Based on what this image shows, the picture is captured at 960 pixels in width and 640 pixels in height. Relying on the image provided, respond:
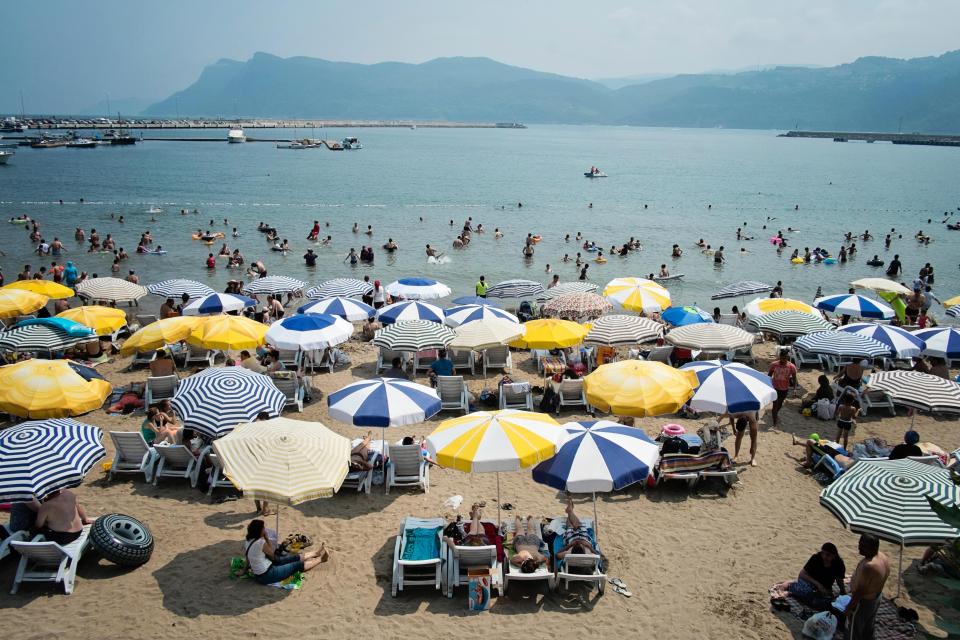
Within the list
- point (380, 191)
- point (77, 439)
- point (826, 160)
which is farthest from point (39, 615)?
point (826, 160)

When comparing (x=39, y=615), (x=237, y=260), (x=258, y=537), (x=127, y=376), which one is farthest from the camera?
(x=237, y=260)

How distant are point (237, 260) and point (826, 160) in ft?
406

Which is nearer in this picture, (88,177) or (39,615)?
(39,615)

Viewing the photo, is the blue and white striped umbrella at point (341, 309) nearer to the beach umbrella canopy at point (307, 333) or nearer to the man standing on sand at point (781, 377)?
the beach umbrella canopy at point (307, 333)

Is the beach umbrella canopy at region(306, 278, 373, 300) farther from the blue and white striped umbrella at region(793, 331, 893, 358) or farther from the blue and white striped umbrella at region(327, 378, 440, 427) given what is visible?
the blue and white striped umbrella at region(793, 331, 893, 358)

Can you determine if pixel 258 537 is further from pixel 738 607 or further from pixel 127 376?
pixel 127 376

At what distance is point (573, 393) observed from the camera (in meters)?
12.7

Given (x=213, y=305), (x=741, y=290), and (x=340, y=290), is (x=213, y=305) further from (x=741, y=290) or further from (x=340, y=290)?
(x=741, y=290)

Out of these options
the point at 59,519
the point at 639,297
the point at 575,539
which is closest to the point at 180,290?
the point at 59,519

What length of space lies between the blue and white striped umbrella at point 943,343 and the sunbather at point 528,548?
1083 cm

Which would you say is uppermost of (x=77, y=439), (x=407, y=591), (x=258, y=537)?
(x=77, y=439)

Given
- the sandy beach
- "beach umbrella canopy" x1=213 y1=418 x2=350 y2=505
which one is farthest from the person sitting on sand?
"beach umbrella canopy" x1=213 y1=418 x2=350 y2=505

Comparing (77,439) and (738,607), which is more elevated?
(77,439)

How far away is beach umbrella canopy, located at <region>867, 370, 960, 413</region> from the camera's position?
10102 mm
